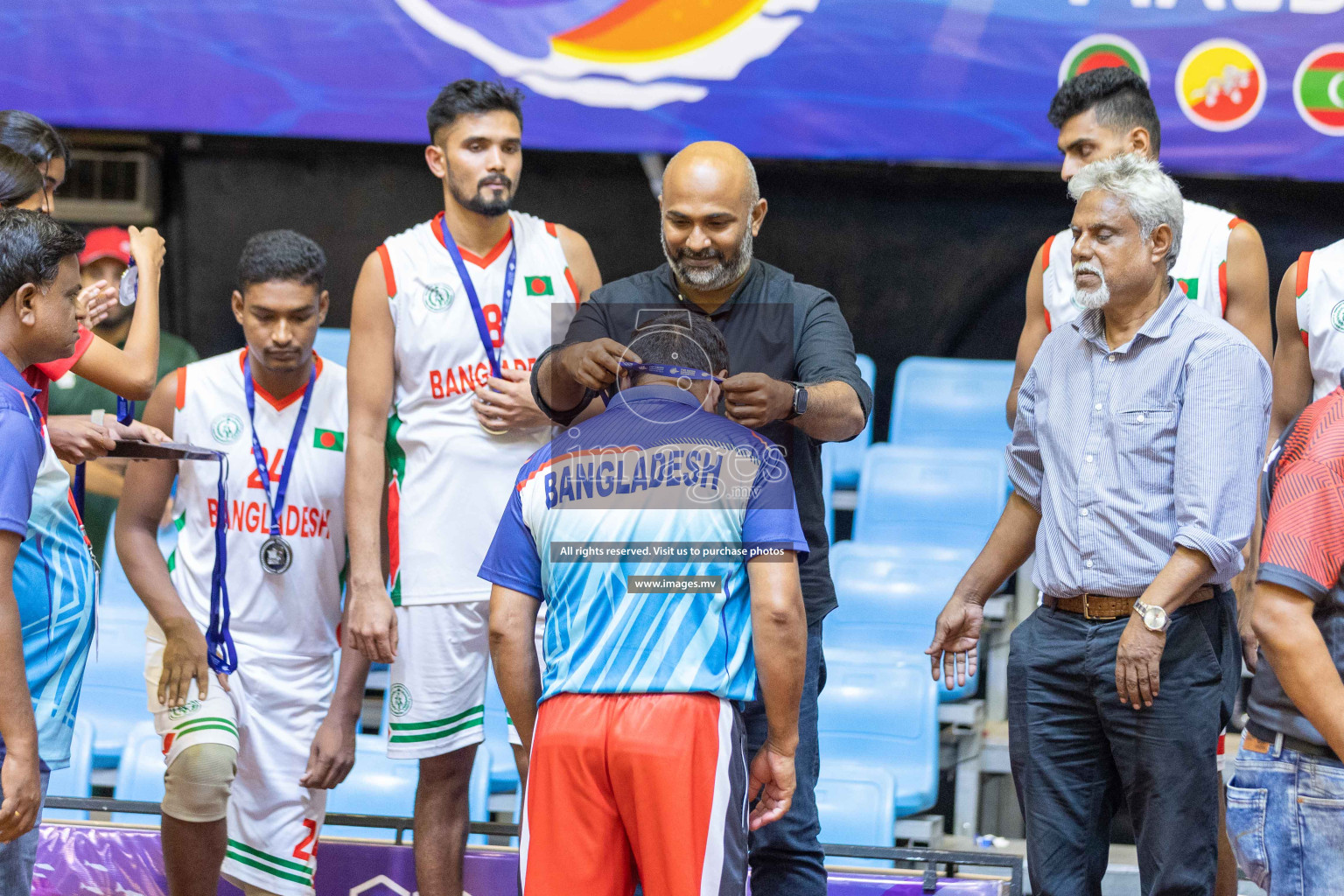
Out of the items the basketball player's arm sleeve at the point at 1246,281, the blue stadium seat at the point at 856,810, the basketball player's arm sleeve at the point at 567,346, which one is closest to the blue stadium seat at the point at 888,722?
the blue stadium seat at the point at 856,810

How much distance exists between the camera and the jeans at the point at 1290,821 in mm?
2160

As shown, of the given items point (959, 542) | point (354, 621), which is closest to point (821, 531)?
point (354, 621)

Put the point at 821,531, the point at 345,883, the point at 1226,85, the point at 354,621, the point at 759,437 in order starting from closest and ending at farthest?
the point at 759,437 → the point at 821,531 → the point at 354,621 → the point at 345,883 → the point at 1226,85

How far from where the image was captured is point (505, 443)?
3508mm

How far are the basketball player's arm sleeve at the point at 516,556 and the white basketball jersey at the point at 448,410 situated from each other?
3.35 ft

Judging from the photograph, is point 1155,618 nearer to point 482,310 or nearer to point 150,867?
point 482,310

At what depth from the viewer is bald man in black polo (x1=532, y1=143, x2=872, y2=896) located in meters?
2.65

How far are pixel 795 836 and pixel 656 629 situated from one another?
0.70 m

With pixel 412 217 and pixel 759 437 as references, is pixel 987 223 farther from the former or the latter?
pixel 759 437

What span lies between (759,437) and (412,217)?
394 cm

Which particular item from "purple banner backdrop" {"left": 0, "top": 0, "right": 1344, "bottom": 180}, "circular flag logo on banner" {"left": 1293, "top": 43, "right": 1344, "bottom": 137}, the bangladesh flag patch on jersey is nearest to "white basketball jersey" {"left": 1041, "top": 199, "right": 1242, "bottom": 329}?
"purple banner backdrop" {"left": 0, "top": 0, "right": 1344, "bottom": 180}

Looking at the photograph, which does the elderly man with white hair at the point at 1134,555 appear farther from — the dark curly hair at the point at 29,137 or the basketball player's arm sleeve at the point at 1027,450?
the dark curly hair at the point at 29,137

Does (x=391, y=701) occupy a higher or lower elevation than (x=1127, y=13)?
lower

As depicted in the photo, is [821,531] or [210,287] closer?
[821,531]
